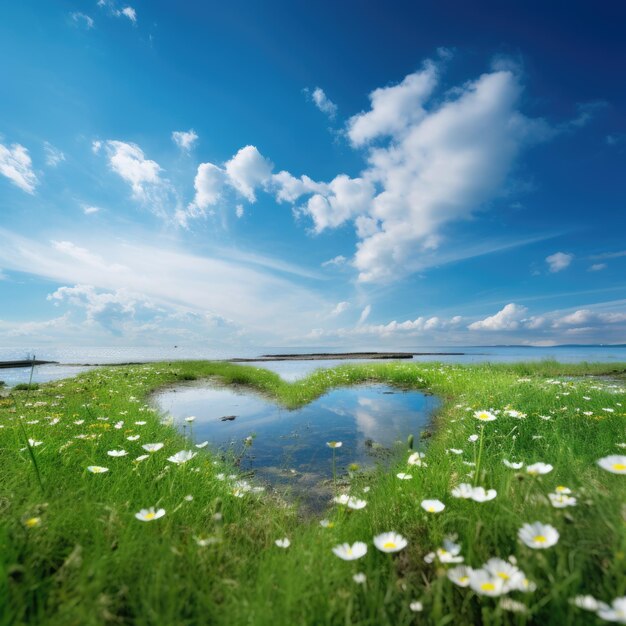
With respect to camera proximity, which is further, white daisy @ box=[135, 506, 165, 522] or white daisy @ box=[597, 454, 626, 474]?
white daisy @ box=[135, 506, 165, 522]

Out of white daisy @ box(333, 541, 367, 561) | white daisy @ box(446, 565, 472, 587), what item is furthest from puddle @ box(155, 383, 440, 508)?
white daisy @ box(446, 565, 472, 587)

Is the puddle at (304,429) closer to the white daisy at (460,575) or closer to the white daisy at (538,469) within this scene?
the white daisy at (460,575)

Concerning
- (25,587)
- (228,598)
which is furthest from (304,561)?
(25,587)

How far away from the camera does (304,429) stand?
791 centimetres

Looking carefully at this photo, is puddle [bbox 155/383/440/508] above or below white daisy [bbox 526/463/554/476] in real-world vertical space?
below

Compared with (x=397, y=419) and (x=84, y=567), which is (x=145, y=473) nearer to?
(x=84, y=567)

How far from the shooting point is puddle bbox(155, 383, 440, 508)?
18.1ft

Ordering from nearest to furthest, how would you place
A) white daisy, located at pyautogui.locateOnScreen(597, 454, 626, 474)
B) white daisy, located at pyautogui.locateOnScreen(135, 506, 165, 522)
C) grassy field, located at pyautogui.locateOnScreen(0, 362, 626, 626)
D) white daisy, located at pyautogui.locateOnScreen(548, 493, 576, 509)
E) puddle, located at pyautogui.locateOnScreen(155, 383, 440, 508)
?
1. grassy field, located at pyautogui.locateOnScreen(0, 362, 626, 626)
2. white daisy, located at pyautogui.locateOnScreen(548, 493, 576, 509)
3. white daisy, located at pyautogui.locateOnScreen(597, 454, 626, 474)
4. white daisy, located at pyautogui.locateOnScreen(135, 506, 165, 522)
5. puddle, located at pyautogui.locateOnScreen(155, 383, 440, 508)

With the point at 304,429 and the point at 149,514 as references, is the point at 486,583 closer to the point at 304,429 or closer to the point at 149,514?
the point at 149,514

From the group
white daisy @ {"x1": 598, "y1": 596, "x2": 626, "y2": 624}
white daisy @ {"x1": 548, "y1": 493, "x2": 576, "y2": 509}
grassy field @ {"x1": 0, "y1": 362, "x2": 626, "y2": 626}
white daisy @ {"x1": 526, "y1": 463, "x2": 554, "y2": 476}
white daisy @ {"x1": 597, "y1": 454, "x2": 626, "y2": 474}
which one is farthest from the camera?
white daisy @ {"x1": 526, "y1": 463, "x2": 554, "y2": 476}

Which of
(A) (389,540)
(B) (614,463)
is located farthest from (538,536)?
(A) (389,540)

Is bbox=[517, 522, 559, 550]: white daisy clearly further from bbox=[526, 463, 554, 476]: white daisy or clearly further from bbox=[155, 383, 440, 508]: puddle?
bbox=[155, 383, 440, 508]: puddle

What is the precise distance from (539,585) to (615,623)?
299 mm

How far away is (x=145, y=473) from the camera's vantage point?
3.87 metres
